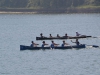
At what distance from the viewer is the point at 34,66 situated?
5153 centimetres

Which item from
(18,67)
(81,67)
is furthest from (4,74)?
(81,67)

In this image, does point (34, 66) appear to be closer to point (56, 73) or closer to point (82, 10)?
point (56, 73)

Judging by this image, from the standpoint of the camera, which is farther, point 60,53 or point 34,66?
point 60,53

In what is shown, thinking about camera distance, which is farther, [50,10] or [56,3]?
[50,10]

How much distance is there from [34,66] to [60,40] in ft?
88.5

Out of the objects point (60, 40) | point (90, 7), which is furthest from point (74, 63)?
point (90, 7)

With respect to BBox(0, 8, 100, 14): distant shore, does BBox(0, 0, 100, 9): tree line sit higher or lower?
higher

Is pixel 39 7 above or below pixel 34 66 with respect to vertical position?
above

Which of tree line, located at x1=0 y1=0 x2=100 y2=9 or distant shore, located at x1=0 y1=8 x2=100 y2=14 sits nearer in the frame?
distant shore, located at x1=0 y1=8 x2=100 y2=14

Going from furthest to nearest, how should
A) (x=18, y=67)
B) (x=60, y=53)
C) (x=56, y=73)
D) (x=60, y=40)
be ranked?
(x=60, y=40) → (x=60, y=53) → (x=18, y=67) → (x=56, y=73)

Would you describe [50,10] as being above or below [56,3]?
below

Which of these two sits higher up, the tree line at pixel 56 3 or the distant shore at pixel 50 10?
the tree line at pixel 56 3

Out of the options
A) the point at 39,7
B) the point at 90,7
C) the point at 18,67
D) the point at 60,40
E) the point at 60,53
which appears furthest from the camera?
the point at 39,7

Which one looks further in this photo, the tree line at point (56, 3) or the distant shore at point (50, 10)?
the tree line at point (56, 3)
